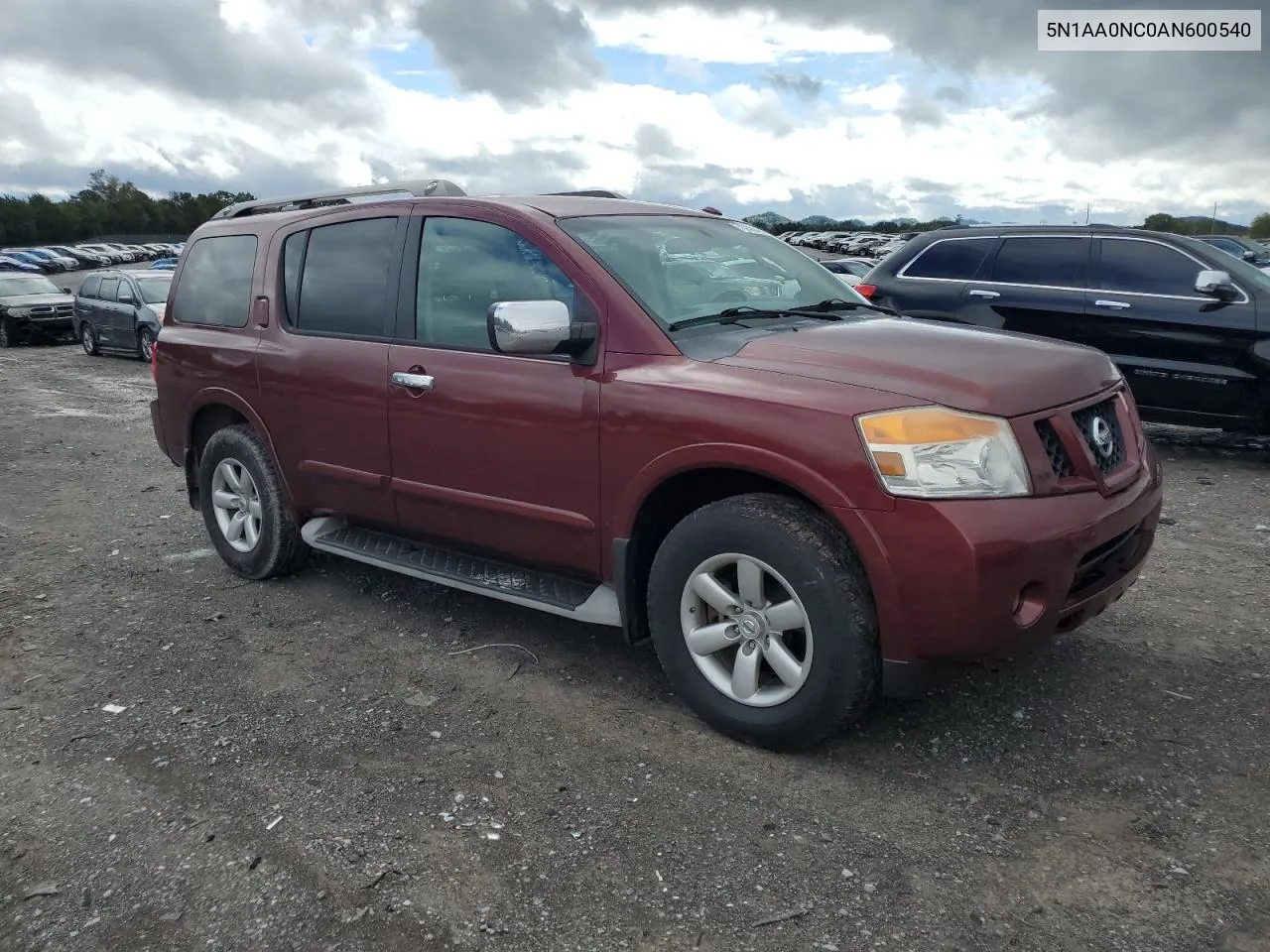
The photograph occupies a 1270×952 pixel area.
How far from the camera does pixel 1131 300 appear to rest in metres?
7.93

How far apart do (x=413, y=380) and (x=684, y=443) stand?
1332 millimetres

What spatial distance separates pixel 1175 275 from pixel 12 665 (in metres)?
7.78

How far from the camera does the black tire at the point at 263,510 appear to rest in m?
5.08

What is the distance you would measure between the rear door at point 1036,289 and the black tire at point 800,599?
5.56m

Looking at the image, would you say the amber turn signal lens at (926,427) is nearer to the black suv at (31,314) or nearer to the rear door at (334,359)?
the rear door at (334,359)

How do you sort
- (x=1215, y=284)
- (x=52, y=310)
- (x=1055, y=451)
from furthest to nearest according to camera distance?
(x=52, y=310) < (x=1215, y=284) < (x=1055, y=451)

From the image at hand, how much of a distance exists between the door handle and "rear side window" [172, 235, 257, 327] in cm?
131

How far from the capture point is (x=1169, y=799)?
3078 millimetres

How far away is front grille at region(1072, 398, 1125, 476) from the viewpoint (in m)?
3.29

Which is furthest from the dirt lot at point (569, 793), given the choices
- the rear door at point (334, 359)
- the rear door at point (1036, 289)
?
the rear door at point (1036, 289)

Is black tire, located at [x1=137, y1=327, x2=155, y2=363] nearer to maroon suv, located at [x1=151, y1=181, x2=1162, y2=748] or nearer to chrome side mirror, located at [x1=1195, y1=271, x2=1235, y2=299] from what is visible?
maroon suv, located at [x1=151, y1=181, x2=1162, y2=748]

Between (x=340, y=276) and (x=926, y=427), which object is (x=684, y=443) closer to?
(x=926, y=427)

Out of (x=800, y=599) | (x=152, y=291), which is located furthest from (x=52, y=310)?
(x=800, y=599)

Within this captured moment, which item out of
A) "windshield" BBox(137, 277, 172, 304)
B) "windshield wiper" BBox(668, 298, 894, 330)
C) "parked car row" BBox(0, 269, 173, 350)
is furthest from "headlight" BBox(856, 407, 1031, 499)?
"windshield" BBox(137, 277, 172, 304)
